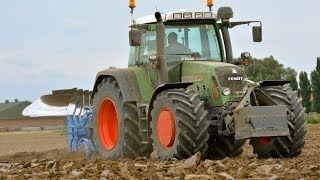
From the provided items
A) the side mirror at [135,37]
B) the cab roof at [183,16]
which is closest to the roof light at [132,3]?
the cab roof at [183,16]

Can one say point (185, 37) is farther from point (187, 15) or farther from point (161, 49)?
point (161, 49)

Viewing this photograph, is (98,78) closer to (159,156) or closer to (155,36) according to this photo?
(155,36)

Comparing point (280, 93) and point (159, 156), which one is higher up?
point (280, 93)

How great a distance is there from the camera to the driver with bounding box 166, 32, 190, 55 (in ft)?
41.5

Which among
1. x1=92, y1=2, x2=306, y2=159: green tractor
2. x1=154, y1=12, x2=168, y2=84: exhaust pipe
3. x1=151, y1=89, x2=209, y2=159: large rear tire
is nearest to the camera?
x1=151, y1=89, x2=209, y2=159: large rear tire

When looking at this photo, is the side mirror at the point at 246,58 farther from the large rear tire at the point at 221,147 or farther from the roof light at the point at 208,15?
the large rear tire at the point at 221,147

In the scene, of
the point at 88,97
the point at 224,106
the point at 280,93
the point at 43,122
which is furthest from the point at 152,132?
the point at 43,122

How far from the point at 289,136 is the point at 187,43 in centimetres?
233

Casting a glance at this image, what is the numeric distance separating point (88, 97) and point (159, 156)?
349 inches

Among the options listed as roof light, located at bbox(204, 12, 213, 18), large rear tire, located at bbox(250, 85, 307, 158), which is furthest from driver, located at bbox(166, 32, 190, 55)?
large rear tire, located at bbox(250, 85, 307, 158)

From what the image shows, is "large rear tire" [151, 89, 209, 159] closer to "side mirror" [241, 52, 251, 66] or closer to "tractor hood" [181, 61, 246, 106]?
"tractor hood" [181, 61, 246, 106]

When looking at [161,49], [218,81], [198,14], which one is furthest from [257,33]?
[161,49]

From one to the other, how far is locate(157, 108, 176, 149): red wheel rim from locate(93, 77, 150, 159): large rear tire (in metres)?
1.13

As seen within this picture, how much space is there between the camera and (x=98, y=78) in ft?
46.4
